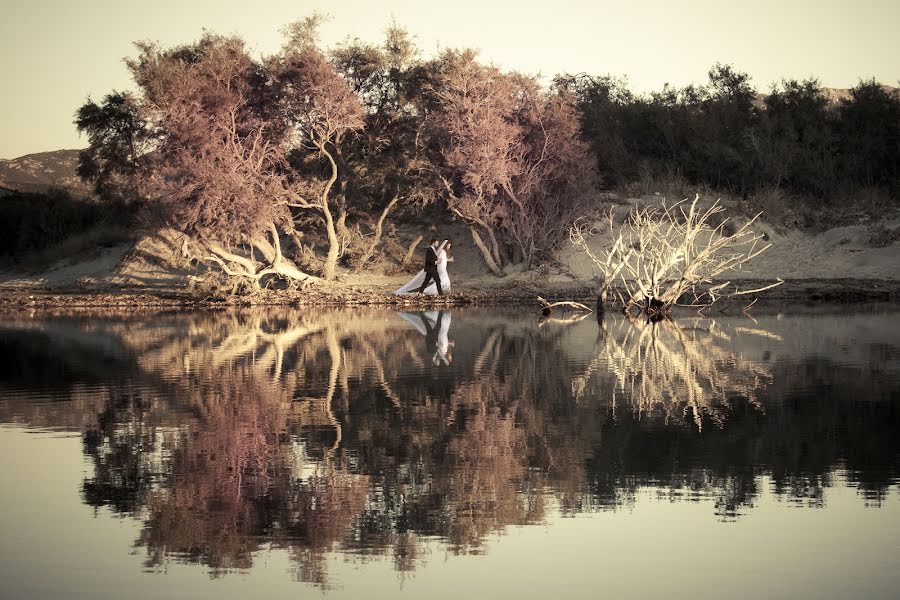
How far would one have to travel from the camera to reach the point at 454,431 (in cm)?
1174

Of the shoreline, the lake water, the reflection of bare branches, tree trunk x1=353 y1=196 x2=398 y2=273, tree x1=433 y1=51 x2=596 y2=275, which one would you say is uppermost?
tree x1=433 y1=51 x2=596 y2=275

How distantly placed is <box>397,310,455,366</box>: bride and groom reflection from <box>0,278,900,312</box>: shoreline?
2.98m

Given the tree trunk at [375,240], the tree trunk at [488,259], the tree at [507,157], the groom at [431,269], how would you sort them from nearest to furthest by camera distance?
1. the groom at [431,269]
2. the tree at [507,157]
3. the tree trunk at [488,259]
4. the tree trunk at [375,240]

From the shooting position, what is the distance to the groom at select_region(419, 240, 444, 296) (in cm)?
3522

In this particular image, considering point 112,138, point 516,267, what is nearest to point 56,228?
point 112,138

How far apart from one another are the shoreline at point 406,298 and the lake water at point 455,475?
14945 mm

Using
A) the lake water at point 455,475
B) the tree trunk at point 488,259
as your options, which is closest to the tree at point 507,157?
the tree trunk at point 488,259

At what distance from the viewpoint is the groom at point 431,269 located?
1387 inches

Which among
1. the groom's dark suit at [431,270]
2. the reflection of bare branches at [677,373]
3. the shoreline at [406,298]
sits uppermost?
the groom's dark suit at [431,270]

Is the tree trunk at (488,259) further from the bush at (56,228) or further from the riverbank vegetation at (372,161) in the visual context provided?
the bush at (56,228)

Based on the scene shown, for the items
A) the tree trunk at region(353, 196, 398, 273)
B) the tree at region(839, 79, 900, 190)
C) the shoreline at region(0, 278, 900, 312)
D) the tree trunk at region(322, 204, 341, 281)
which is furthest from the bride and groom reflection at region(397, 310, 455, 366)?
the tree at region(839, 79, 900, 190)

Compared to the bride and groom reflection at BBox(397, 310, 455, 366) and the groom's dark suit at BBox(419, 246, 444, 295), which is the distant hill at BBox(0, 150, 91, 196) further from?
the bride and groom reflection at BBox(397, 310, 455, 366)

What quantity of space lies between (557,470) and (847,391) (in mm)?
6118

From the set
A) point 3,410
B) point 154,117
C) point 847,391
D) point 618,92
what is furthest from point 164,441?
point 618,92
